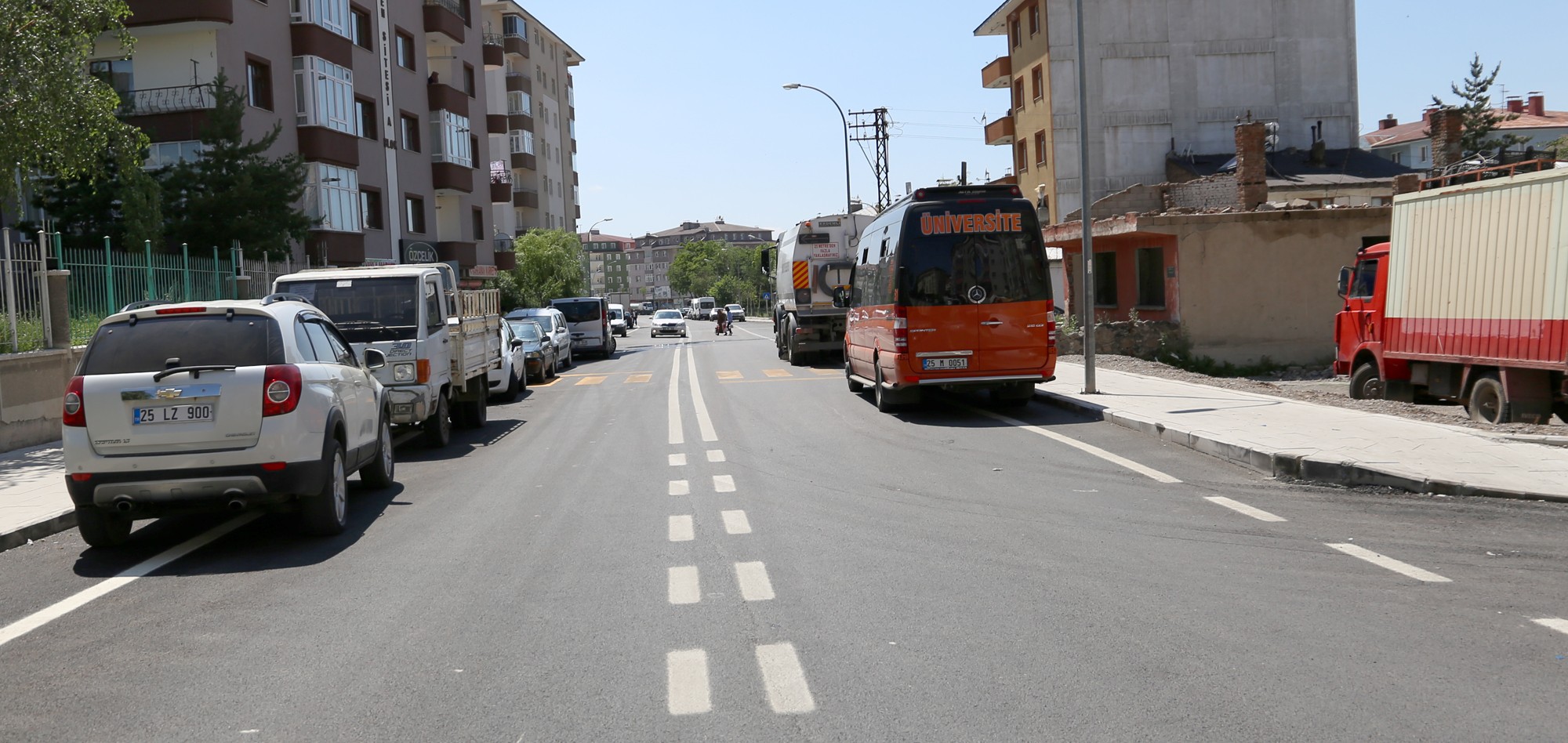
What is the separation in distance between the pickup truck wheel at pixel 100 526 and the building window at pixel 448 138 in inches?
1526

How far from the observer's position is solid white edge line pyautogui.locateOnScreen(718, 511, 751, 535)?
27.8ft

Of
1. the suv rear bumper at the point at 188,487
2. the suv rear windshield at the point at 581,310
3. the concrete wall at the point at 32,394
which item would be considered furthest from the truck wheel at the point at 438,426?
the suv rear windshield at the point at 581,310

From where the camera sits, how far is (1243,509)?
29.0 feet

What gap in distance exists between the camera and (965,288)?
53.1 ft

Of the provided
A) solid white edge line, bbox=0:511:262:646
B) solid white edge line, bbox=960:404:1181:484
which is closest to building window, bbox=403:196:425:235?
solid white edge line, bbox=960:404:1181:484

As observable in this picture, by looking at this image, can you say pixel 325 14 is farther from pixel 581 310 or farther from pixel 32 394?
pixel 32 394

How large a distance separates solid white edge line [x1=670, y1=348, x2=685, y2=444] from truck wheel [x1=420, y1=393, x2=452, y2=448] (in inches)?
106

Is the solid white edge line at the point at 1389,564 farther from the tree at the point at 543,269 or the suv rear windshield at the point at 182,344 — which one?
the tree at the point at 543,269

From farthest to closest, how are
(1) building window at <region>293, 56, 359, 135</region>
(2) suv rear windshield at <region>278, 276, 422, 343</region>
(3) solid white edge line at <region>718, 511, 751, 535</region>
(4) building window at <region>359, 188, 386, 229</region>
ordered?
(4) building window at <region>359, 188, 386, 229</region>
(1) building window at <region>293, 56, 359, 135</region>
(2) suv rear windshield at <region>278, 276, 422, 343</region>
(3) solid white edge line at <region>718, 511, 751, 535</region>

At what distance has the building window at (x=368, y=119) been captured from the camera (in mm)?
39531

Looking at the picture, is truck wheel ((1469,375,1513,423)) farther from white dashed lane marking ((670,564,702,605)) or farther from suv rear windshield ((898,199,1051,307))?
white dashed lane marking ((670,564,702,605))

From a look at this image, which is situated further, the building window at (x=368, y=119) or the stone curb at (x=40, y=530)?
the building window at (x=368, y=119)

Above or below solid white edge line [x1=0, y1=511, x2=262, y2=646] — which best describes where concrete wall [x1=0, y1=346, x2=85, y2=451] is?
above


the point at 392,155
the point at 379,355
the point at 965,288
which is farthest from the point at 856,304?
the point at 392,155
